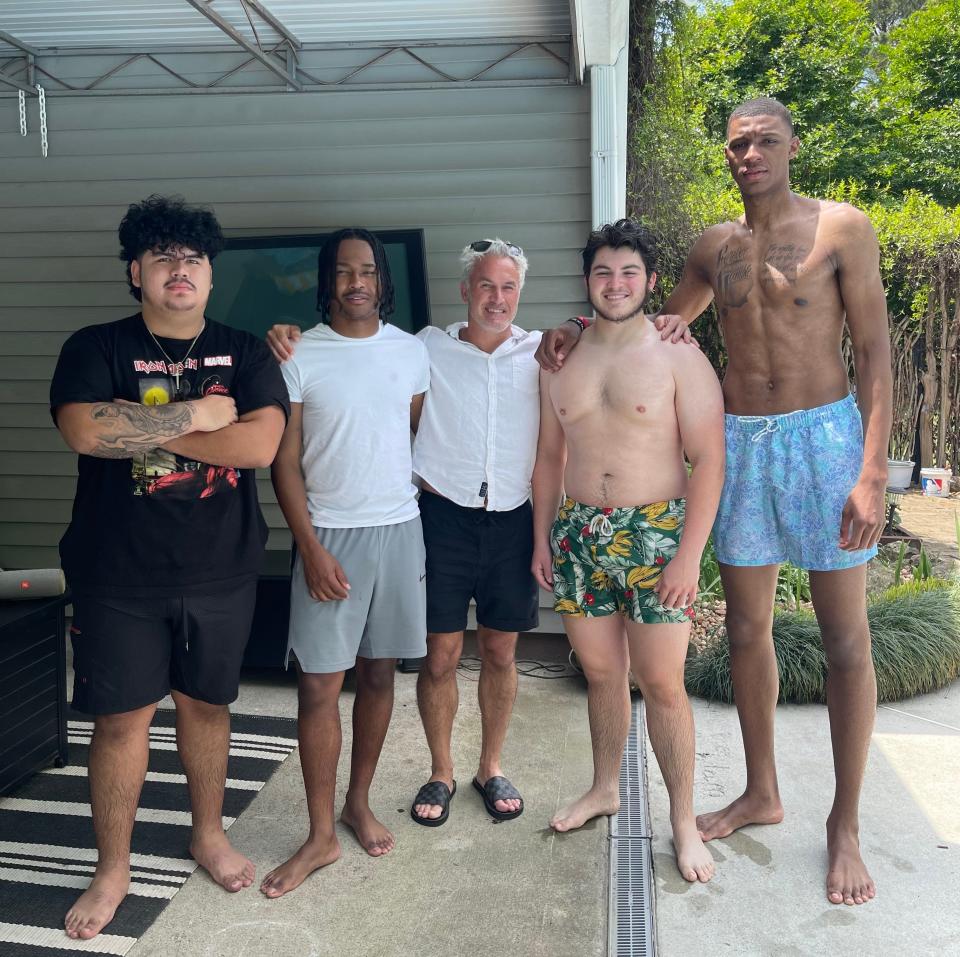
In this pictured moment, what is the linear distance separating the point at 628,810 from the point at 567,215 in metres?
2.64

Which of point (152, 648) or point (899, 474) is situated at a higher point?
point (152, 648)

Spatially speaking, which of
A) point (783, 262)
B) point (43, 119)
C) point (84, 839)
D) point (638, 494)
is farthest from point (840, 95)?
point (84, 839)

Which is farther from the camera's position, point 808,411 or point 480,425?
point 480,425

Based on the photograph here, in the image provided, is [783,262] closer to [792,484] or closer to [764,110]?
[764,110]

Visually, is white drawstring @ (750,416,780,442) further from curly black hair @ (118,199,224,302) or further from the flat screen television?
the flat screen television

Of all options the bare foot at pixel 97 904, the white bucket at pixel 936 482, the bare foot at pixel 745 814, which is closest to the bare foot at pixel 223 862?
the bare foot at pixel 97 904

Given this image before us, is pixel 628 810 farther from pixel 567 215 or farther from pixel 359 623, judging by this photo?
pixel 567 215

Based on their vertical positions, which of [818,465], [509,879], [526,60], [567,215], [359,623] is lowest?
[509,879]

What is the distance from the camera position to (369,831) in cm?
288

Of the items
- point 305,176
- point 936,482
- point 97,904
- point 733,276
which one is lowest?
point 97,904

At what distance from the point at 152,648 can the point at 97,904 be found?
0.69 metres

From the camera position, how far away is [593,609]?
9.26ft

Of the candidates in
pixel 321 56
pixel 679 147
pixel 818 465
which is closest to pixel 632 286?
pixel 818 465

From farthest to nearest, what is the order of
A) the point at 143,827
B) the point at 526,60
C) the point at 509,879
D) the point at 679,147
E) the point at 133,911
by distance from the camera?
1. the point at 679,147
2. the point at 526,60
3. the point at 143,827
4. the point at 509,879
5. the point at 133,911
